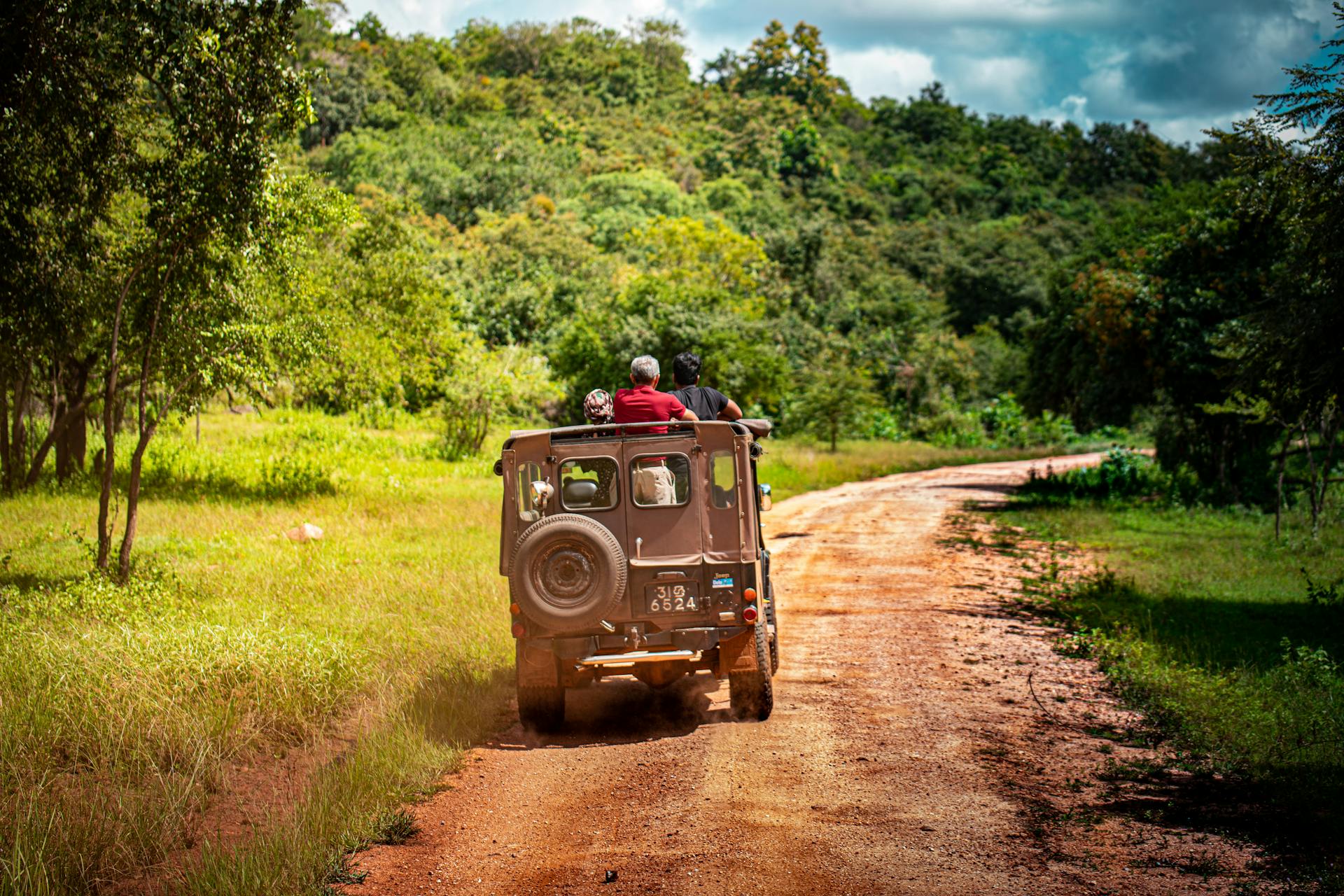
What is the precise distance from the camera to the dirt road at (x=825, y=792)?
4.99 metres

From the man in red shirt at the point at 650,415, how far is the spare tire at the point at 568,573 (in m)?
0.49

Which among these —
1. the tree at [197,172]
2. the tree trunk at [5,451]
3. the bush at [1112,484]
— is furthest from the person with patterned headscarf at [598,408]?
the bush at [1112,484]

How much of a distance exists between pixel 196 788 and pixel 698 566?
3340 millimetres

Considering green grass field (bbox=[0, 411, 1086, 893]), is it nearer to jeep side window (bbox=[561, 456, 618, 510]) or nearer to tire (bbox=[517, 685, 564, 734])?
tire (bbox=[517, 685, 564, 734])

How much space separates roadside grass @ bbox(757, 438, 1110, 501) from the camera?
2775 cm

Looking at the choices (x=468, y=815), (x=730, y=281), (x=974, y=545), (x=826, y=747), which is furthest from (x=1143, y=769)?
(x=730, y=281)

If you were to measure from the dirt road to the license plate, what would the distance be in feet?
2.86

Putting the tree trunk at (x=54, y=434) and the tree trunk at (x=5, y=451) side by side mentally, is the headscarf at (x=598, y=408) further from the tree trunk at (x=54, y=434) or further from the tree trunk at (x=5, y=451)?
the tree trunk at (x=5, y=451)

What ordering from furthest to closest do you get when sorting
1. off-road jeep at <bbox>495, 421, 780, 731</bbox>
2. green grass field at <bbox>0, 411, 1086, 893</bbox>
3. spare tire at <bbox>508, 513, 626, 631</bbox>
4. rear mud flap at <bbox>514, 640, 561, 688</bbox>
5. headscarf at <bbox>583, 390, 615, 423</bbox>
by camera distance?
headscarf at <bbox>583, 390, 615, 423</bbox> < rear mud flap at <bbox>514, 640, 561, 688</bbox> < off-road jeep at <bbox>495, 421, 780, 731</bbox> < spare tire at <bbox>508, 513, 626, 631</bbox> < green grass field at <bbox>0, 411, 1086, 893</bbox>

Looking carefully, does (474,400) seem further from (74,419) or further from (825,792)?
(825,792)

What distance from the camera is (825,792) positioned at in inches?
237

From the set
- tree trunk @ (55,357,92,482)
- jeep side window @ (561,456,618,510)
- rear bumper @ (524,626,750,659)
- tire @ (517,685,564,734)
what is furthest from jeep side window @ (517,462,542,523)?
tree trunk @ (55,357,92,482)

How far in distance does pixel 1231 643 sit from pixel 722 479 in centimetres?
566

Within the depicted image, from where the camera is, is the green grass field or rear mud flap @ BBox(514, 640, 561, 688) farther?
rear mud flap @ BBox(514, 640, 561, 688)
